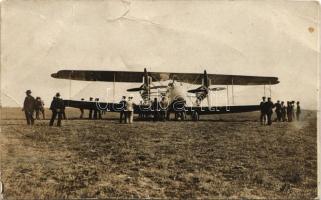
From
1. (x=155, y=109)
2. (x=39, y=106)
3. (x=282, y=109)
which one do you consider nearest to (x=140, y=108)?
(x=155, y=109)

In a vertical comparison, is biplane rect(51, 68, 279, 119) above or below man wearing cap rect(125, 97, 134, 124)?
above

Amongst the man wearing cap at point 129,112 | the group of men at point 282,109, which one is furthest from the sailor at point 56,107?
the group of men at point 282,109

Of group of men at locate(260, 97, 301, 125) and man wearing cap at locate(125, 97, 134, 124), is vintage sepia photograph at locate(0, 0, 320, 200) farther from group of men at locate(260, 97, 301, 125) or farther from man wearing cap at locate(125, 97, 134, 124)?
man wearing cap at locate(125, 97, 134, 124)

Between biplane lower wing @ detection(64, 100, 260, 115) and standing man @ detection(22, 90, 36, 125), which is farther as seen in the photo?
biplane lower wing @ detection(64, 100, 260, 115)

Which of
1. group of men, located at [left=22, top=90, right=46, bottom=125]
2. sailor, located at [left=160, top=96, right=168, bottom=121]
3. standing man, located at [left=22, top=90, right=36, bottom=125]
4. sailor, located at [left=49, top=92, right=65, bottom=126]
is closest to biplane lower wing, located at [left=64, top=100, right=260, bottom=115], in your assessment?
sailor, located at [left=49, top=92, right=65, bottom=126]

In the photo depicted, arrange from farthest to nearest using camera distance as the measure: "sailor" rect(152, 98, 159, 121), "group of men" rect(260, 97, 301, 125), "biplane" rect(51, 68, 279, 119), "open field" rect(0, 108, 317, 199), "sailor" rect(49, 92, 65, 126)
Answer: "sailor" rect(152, 98, 159, 121)
"group of men" rect(260, 97, 301, 125)
"biplane" rect(51, 68, 279, 119)
"sailor" rect(49, 92, 65, 126)
"open field" rect(0, 108, 317, 199)

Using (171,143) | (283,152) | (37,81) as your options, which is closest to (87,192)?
(171,143)

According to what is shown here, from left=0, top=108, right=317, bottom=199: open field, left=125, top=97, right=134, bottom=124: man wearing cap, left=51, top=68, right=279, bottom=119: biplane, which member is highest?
left=51, top=68, right=279, bottom=119: biplane
